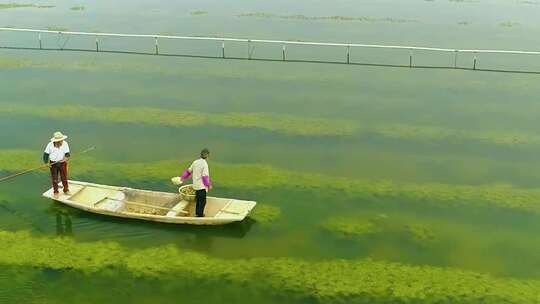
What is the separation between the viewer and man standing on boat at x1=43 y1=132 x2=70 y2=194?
1326 cm

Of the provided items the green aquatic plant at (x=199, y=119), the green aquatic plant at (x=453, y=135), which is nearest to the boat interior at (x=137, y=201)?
the green aquatic plant at (x=199, y=119)

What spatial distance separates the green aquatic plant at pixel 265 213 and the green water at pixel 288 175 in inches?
2.6

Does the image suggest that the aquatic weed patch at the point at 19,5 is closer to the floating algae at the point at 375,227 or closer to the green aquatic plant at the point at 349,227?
the green aquatic plant at the point at 349,227

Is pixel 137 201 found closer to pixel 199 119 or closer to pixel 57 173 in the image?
pixel 57 173

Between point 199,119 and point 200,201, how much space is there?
28.0 ft

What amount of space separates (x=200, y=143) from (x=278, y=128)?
3138 millimetres

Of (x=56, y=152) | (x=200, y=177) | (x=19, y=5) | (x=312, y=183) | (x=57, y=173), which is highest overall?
(x=19, y=5)

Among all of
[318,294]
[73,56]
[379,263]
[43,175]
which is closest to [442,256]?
[379,263]

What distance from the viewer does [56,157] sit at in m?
13.3

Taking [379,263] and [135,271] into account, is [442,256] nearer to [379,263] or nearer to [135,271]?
[379,263]

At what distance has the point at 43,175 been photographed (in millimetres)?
15695

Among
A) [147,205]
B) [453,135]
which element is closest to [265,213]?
[147,205]

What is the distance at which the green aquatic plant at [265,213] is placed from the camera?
44.2 feet

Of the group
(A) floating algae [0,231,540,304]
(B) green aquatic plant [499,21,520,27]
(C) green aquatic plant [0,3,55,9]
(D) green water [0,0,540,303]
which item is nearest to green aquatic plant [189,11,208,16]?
(D) green water [0,0,540,303]
